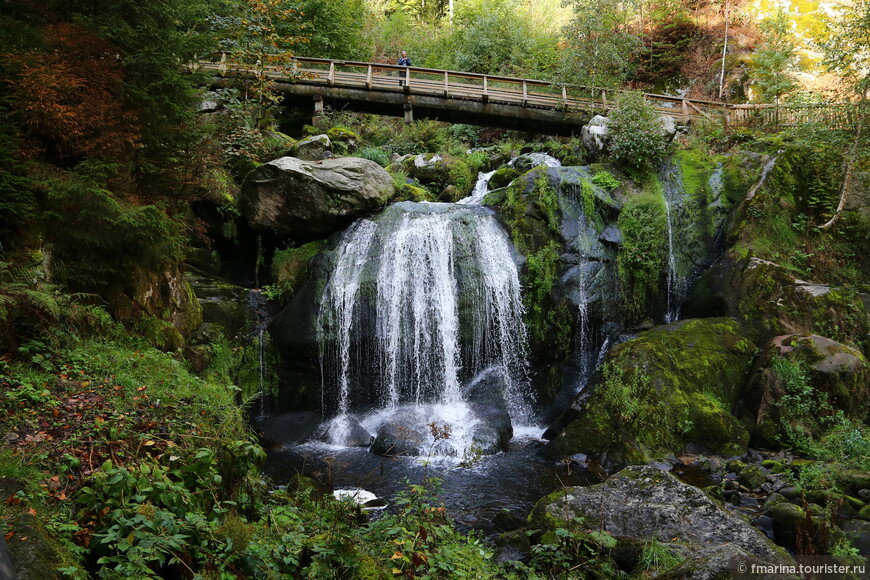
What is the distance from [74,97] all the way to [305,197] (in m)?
5.50

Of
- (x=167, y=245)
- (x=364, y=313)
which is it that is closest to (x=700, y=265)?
(x=364, y=313)

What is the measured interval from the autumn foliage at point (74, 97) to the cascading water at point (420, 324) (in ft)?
17.3

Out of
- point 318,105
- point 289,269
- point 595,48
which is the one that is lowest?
point 289,269

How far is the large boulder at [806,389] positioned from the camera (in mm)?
8484

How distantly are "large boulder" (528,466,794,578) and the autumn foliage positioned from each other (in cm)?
694

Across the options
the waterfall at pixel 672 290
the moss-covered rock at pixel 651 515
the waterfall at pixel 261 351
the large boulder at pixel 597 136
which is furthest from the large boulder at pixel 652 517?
the large boulder at pixel 597 136

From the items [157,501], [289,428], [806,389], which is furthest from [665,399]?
[157,501]

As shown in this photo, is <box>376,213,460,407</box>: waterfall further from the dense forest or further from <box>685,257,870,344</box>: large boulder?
<box>685,257,870,344</box>: large boulder

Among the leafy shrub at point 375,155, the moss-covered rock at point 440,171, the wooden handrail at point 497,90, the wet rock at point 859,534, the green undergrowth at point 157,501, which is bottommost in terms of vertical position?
the wet rock at point 859,534

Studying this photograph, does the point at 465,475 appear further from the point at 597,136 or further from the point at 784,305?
the point at 597,136

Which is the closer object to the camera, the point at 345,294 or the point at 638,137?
the point at 345,294

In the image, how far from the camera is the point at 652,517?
17.8 ft

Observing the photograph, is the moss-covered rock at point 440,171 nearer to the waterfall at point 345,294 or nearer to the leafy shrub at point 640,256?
the waterfall at point 345,294

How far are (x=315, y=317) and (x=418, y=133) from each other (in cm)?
1033
